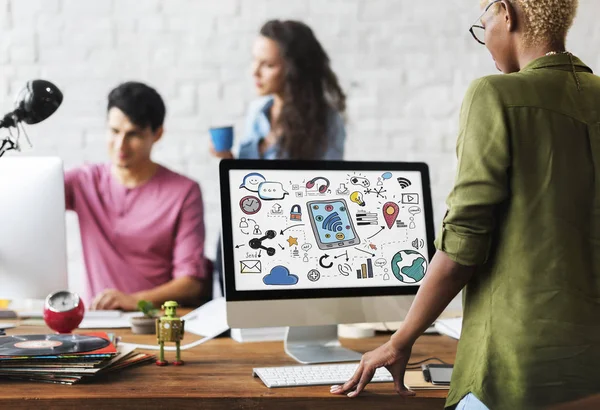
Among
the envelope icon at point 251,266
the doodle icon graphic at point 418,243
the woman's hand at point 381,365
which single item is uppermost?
the doodle icon graphic at point 418,243

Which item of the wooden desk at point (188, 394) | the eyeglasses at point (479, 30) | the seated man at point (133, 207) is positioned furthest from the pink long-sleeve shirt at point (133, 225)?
the eyeglasses at point (479, 30)

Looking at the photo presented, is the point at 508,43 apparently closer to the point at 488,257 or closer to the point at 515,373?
the point at 488,257

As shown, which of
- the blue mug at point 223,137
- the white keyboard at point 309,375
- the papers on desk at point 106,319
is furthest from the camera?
the blue mug at point 223,137

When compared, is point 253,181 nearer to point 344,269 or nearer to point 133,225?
point 344,269

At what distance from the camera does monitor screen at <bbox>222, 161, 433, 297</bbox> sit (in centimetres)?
150

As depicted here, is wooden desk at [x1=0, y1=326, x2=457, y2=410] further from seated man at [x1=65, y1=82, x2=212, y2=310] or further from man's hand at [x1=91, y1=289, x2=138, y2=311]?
seated man at [x1=65, y1=82, x2=212, y2=310]

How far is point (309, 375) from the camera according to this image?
4.38 feet

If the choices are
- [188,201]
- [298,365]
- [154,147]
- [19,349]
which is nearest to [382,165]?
[298,365]

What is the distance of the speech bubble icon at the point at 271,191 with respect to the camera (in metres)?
1.54

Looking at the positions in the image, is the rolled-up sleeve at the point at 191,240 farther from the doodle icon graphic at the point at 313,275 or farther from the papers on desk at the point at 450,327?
the doodle icon graphic at the point at 313,275

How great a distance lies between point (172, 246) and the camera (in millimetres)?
2752

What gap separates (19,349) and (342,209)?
71cm

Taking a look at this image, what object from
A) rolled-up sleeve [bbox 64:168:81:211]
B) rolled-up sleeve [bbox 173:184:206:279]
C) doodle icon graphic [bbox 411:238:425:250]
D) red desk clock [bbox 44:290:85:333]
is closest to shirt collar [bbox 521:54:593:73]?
doodle icon graphic [bbox 411:238:425:250]

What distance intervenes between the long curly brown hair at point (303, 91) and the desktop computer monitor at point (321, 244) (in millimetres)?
1341
